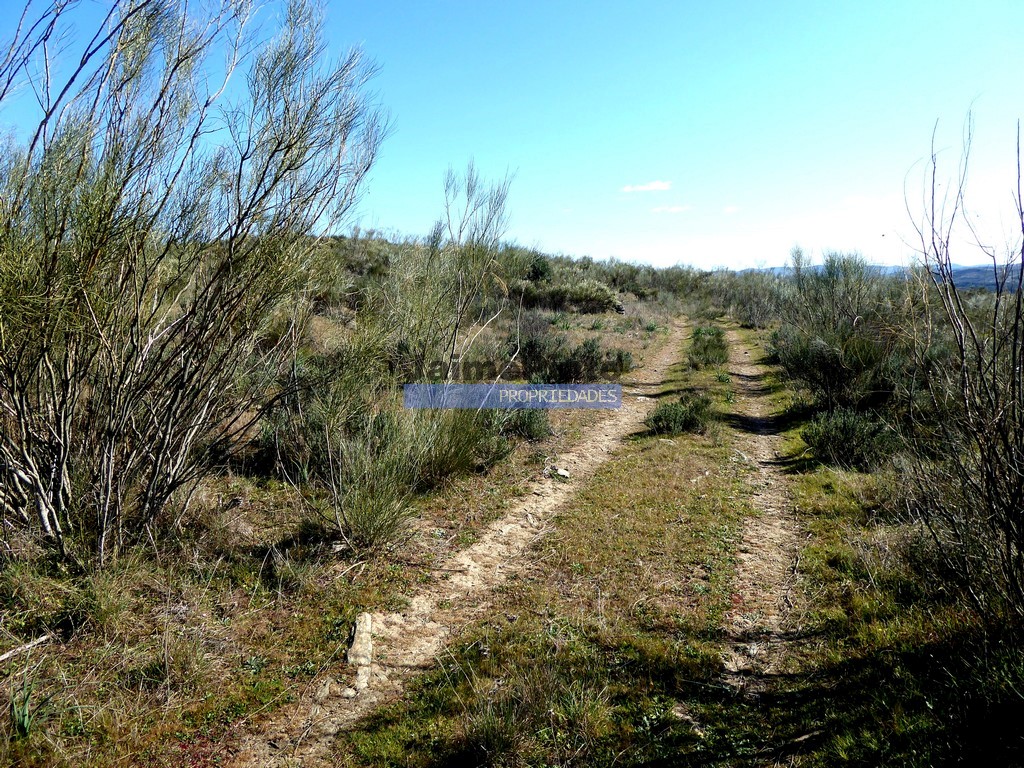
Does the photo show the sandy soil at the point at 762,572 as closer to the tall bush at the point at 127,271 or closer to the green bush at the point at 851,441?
the green bush at the point at 851,441

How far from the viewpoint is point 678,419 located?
8.35 m

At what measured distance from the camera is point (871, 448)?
6492 mm

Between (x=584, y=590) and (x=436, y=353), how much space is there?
15.7 ft

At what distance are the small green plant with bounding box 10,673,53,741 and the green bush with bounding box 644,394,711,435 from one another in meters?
7.50

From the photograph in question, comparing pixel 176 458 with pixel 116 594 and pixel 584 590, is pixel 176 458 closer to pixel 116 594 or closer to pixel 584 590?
pixel 116 594

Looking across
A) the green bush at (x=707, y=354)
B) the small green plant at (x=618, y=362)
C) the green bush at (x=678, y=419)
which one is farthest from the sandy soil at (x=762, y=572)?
the green bush at (x=707, y=354)

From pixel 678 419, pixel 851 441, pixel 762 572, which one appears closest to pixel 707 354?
pixel 678 419

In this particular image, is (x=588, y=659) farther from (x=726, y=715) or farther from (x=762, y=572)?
(x=762, y=572)

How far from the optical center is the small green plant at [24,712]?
2334 mm

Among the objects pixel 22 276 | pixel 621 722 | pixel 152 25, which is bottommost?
pixel 621 722

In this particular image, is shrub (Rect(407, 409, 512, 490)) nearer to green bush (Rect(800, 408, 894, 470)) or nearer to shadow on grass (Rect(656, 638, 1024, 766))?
shadow on grass (Rect(656, 638, 1024, 766))

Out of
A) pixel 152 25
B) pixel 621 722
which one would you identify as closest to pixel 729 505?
pixel 621 722

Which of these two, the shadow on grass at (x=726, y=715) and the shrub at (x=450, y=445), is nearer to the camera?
the shadow on grass at (x=726, y=715)

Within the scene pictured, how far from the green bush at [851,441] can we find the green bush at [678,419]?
5.20ft
